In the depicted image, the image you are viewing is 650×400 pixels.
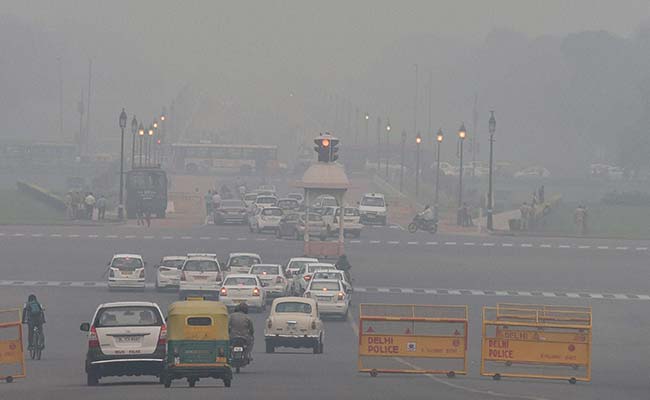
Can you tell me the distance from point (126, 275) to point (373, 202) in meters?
44.8

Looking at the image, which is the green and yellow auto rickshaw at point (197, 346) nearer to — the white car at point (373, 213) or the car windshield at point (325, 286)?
the car windshield at point (325, 286)

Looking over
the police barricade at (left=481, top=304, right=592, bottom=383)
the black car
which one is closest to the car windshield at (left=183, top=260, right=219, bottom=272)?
the police barricade at (left=481, top=304, right=592, bottom=383)

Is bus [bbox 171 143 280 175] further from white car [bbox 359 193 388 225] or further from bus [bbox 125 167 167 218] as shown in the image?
white car [bbox 359 193 388 225]

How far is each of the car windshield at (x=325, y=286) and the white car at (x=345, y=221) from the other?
105 ft

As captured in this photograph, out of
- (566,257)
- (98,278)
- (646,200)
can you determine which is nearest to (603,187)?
(646,200)

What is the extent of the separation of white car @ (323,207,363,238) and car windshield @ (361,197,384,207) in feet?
35.9

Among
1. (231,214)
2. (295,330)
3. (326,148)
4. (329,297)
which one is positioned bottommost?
(295,330)

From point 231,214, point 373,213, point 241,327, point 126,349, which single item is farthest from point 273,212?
point 126,349

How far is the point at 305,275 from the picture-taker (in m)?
55.4

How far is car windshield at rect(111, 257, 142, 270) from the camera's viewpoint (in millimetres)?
56188

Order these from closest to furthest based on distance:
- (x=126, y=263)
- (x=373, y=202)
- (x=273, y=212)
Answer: (x=126, y=263) < (x=273, y=212) < (x=373, y=202)

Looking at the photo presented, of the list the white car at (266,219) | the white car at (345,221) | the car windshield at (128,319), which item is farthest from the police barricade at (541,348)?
the white car at (266,219)

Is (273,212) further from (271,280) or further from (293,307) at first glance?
(293,307)

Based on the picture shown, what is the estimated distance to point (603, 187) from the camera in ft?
509
